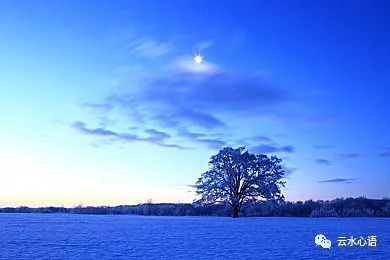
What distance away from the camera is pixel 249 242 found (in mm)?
24719

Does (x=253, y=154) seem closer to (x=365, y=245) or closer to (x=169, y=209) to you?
(x=169, y=209)

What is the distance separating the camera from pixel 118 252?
787 inches

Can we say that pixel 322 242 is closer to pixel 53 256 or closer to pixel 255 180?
pixel 53 256

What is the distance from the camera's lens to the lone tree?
5900cm

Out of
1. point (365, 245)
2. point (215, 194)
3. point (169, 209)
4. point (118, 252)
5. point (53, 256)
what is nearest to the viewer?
point (53, 256)

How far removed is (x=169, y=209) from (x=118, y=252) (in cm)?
6425

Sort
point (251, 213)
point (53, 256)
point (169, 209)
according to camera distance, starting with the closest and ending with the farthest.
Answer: point (53, 256)
point (251, 213)
point (169, 209)

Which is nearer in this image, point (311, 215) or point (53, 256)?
point (53, 256)

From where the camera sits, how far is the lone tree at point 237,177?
59000 mm

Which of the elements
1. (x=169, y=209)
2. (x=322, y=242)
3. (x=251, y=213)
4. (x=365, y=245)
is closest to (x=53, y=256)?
(x=322, y=242)

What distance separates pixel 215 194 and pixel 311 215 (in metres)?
20.1

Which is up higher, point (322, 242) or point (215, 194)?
point (215, 194)

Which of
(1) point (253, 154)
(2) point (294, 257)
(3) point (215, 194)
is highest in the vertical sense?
(1) point (253, 154)

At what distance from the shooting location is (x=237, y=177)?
59.9m
